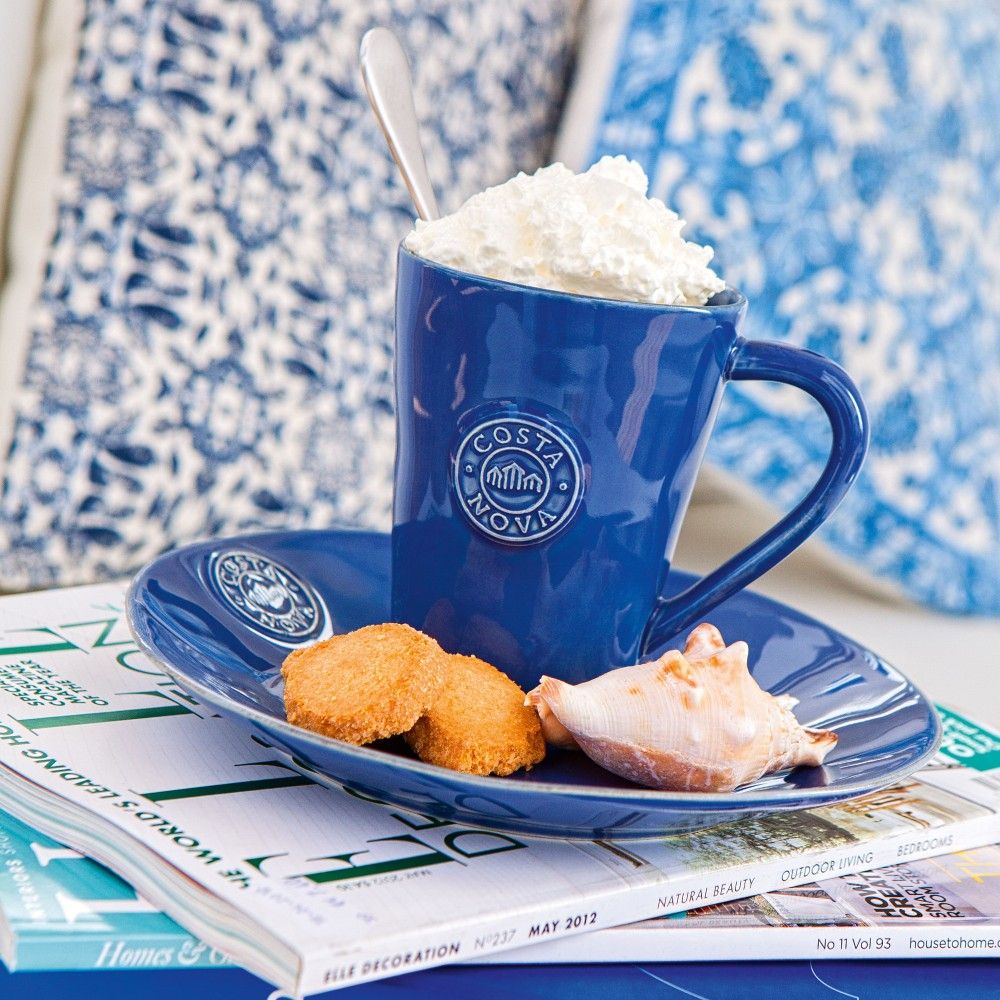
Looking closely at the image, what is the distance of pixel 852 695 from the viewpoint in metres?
0.54

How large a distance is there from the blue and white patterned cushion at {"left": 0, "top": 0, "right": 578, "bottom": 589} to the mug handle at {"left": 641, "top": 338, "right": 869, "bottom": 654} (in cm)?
42

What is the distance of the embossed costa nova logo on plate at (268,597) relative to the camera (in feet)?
1.77

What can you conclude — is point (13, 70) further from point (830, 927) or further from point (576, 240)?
point (830, 927)

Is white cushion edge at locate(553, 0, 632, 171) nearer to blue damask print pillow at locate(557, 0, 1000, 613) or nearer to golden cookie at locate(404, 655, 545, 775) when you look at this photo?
blue damask print pillow at locate(557, 0, 1000, 613)

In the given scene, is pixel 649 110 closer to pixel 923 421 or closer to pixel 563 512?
pixel 923 421

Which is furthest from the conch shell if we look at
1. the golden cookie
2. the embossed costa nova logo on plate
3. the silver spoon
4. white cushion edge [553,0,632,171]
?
white cushion edge [553,0,632,171]

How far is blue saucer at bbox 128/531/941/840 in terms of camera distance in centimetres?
38

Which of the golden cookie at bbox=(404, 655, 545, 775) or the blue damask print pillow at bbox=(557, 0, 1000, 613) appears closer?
the golden cookie at bbox=(404, 655, 545, 775)

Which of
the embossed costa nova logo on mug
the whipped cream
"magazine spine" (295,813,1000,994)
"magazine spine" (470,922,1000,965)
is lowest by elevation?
"magazine spine" (470,922,1000,965)

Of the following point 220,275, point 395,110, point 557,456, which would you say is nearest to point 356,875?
point 557,456

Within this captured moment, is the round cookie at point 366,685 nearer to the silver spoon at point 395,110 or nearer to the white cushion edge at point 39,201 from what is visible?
the silver spoon at point 395,110

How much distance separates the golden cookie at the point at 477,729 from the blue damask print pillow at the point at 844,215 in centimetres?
53

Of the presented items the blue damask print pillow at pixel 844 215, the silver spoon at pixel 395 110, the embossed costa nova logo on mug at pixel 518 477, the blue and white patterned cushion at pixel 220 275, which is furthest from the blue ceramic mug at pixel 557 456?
the blue damask print pillow at pixel 844 215

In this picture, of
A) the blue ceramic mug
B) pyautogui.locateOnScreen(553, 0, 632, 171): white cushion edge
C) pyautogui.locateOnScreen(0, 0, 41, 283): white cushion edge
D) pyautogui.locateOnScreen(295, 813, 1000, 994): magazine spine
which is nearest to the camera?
pyautogui.locateOnScreen(295, 813, 1000, 994): magazine spine
